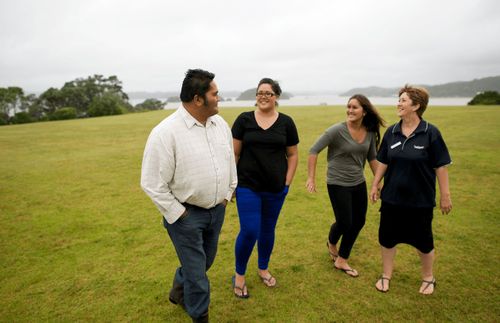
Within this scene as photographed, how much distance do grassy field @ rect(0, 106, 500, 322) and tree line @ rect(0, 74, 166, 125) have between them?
40.0m

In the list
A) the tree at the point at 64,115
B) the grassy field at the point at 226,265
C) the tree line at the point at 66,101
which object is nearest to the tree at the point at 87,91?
the tree line at the point at 66,101

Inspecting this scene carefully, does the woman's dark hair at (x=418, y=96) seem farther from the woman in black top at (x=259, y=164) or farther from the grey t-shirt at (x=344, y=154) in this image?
the woman in black top at (x=259, y=164)

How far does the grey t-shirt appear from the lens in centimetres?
→ 379

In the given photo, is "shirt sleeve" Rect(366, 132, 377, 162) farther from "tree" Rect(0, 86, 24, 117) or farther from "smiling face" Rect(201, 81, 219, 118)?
"tree" Rect(0, 86, 24, 117)

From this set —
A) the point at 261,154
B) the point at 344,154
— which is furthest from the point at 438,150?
the point at 261,154

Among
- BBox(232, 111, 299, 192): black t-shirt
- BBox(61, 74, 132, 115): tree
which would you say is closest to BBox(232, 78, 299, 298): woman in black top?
BBox(232, 111, 299, 192): black t-shirt

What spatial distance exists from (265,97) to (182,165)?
1341 mm

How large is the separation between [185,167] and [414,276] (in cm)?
328

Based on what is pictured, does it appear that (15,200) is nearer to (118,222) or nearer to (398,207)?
(118,222)

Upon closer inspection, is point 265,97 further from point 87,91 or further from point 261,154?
point 87,91

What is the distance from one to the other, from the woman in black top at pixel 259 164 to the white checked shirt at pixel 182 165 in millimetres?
624

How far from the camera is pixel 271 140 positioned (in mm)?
3420

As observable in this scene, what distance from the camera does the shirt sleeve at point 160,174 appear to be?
247 cm

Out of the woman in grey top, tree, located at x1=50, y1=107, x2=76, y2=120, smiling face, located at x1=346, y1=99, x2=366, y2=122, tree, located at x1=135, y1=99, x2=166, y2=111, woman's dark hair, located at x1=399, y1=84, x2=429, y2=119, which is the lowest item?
the woman in grey top
